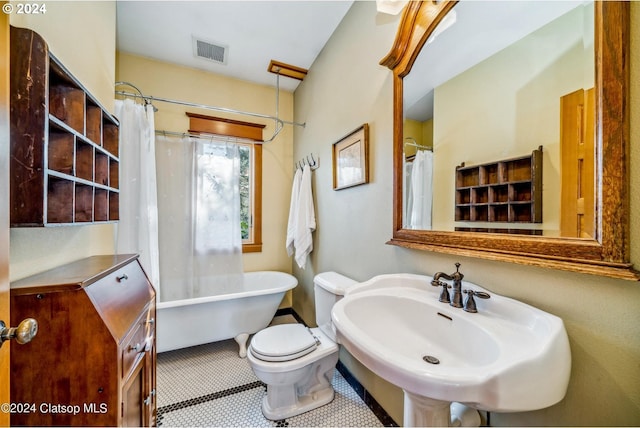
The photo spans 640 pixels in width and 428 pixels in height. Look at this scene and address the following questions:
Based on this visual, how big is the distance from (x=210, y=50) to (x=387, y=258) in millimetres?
2306

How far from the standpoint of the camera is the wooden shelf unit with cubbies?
2.61 feet

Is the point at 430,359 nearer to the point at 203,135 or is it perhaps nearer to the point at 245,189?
the point at 245,189

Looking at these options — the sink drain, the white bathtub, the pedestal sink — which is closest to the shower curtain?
the white bathtub

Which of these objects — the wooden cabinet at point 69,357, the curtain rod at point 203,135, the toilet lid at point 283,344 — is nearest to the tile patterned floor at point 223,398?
the toilet lid at point 283,344

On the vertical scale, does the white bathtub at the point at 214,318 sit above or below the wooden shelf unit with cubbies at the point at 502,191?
below

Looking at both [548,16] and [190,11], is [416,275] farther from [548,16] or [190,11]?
[190,11]

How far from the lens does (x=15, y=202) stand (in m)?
0.67

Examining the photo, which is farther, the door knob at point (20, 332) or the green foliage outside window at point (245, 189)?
the green foliage outside window at point (245, 189)

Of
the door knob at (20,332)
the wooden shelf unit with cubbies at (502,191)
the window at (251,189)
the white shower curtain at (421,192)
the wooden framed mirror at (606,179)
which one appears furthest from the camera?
the window at (251,189)

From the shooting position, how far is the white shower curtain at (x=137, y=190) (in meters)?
1.74

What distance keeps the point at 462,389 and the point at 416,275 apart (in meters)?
0.62

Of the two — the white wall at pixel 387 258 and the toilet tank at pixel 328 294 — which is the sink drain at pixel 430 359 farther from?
the toilet tank at pixel 328 294

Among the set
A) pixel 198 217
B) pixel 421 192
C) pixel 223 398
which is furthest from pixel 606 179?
pixel 198 217

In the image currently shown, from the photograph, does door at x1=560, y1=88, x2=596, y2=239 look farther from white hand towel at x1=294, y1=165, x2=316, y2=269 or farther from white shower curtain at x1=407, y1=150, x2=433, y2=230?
white hand towel at x1=294, y1=165, x2=316, y2=269
